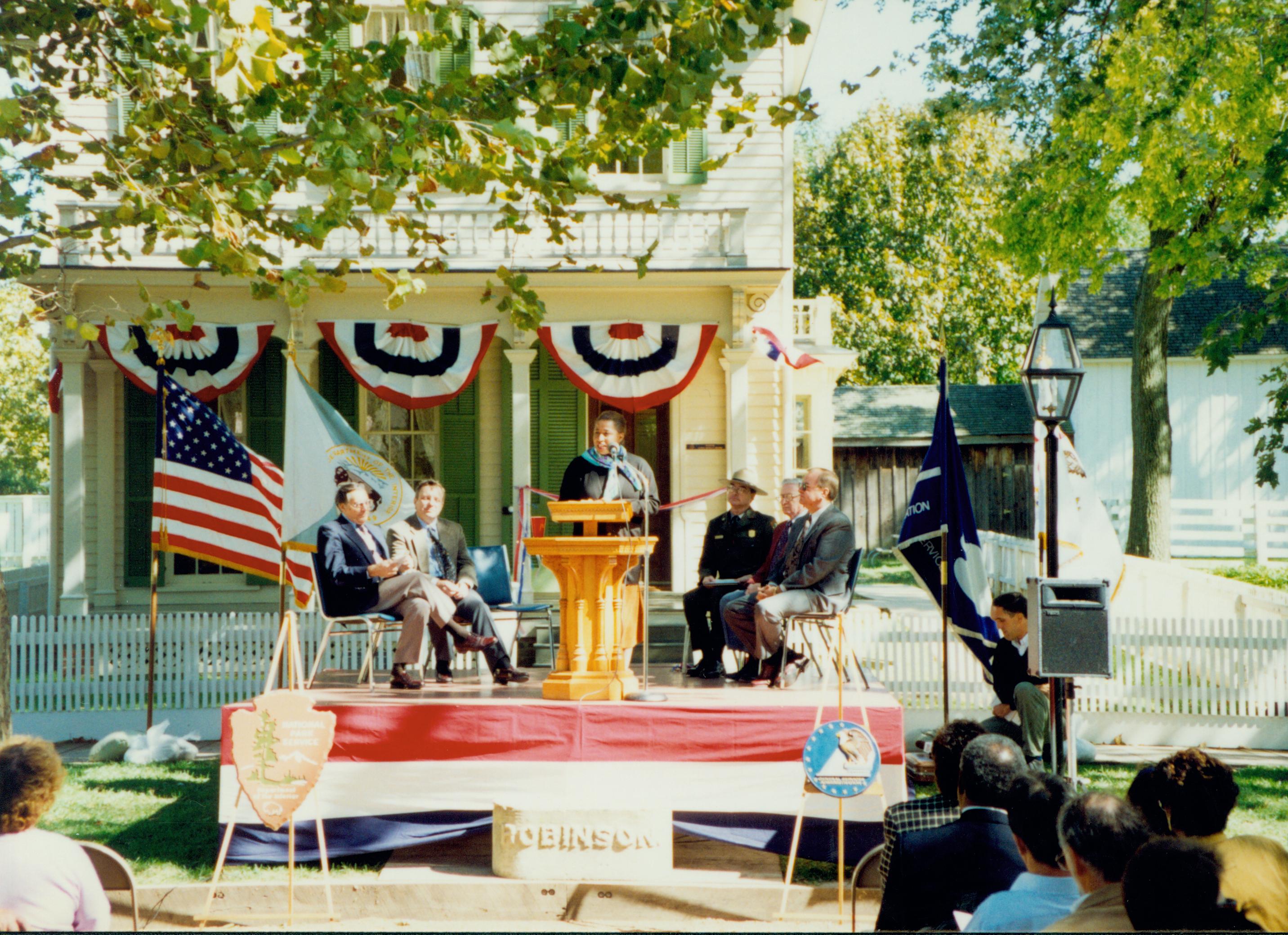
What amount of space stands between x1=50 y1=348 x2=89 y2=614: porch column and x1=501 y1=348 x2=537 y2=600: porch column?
4.64 meters

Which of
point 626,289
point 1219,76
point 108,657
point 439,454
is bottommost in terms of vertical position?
point 108,657

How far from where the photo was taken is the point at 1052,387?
7648 millimetres

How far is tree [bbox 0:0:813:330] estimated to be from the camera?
6898 millimetres

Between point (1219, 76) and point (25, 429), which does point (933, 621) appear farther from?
point (25, 429)

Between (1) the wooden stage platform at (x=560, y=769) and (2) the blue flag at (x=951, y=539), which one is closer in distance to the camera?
(1) the wooden stage platform at (x=560, y=769)

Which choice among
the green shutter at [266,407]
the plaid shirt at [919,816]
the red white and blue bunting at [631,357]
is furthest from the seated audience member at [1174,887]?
the green shutter at [266,407]

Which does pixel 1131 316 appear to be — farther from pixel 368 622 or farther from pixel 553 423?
pixel 368 622

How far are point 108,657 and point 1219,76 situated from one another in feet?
40.4

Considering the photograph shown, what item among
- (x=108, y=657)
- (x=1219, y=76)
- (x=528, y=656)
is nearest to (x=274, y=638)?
(x=108, y=657)

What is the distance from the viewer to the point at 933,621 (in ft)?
36.4

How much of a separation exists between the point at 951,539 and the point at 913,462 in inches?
740

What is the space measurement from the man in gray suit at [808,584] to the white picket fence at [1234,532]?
51.0 feet

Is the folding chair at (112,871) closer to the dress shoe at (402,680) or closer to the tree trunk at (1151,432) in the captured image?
the dress shoe at (402,680)

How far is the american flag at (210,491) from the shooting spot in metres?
10.2
